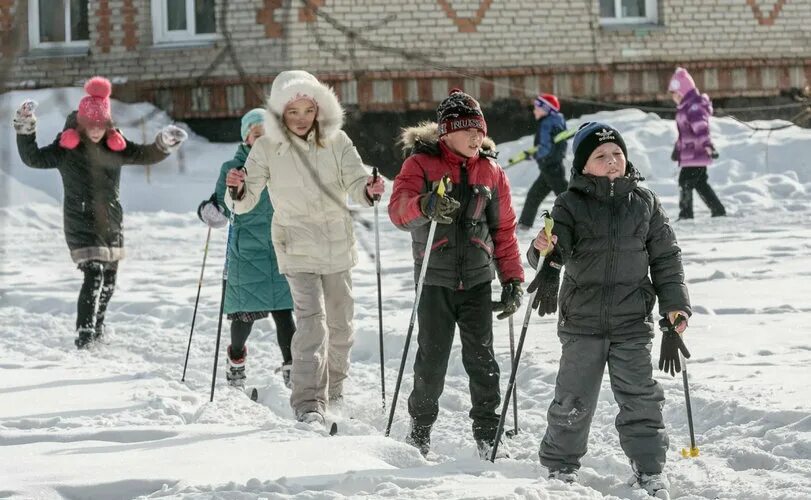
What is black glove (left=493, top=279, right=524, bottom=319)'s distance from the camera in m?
5.06

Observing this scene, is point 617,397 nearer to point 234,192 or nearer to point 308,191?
point 308,191

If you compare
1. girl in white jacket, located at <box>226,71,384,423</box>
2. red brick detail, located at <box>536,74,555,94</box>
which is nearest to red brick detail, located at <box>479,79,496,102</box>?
red brick detail, located at <box>536,74,555,94</box>

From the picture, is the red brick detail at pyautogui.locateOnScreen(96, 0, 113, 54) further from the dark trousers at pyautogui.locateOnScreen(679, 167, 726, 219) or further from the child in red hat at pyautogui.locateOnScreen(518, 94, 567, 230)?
the dark trousers at pyautogui.locateOnScreen(679, 167, 726, 219)

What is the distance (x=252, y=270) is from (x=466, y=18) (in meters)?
11.0

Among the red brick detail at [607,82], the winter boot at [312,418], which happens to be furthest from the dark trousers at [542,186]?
the winter boot at [312,418]

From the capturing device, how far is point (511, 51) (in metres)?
17.0

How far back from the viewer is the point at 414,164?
16.6 ft

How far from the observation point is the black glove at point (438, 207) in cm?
475

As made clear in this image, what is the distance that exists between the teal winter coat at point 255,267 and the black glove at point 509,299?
1.70m

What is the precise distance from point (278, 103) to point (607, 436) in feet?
6.97

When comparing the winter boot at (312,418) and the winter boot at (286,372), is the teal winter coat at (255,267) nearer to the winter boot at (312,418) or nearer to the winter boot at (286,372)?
the winter boot at (286,372)

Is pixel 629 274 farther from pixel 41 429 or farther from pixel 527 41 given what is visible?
pixel 527 41

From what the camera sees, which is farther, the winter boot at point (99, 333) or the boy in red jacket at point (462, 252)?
the winter boot at point (99, 333)

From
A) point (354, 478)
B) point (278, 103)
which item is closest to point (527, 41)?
point (278, 103)
